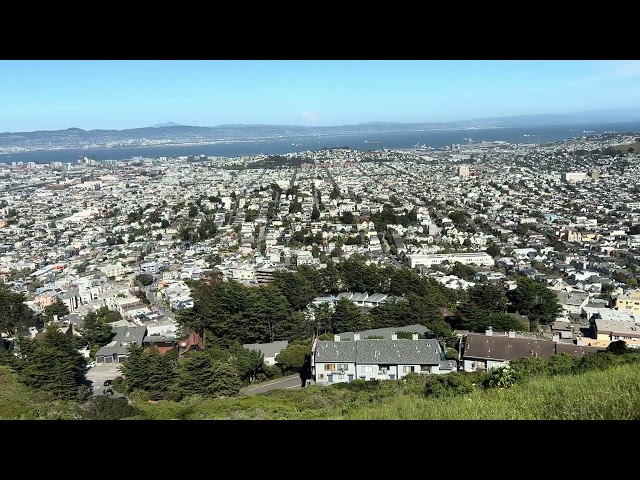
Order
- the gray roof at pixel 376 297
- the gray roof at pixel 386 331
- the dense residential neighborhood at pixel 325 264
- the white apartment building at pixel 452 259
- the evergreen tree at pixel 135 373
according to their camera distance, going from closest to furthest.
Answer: the evergreen tree at pixel 135 373 → the dense residential neighborhood at pixel 325 264 → the gray roof at pixel 386 331 → the gray roof at pixel 376 297 → the white apartment building at pixel 452 259

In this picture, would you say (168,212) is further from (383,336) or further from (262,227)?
(383,336)

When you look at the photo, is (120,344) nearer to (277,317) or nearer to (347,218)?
(277,317)

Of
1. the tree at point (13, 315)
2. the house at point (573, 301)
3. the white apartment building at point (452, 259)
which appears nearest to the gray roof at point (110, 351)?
the tree at point (13, 315)

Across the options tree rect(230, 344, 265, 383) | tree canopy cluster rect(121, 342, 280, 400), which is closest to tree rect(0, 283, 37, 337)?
tree canopy cluster rect(121, 342, 280, 400)

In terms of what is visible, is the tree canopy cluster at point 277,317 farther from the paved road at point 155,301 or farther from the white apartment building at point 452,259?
the white apartment building at point 452,259
